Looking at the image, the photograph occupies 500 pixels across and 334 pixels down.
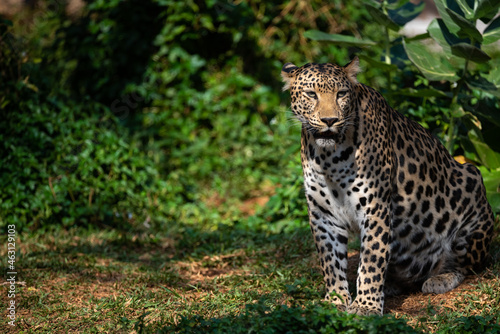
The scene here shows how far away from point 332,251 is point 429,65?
2883mm

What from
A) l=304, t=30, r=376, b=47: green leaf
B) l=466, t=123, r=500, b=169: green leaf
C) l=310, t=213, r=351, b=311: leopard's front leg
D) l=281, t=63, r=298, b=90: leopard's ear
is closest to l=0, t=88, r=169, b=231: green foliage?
l=304, t=30, r=376, b=47: green leaf

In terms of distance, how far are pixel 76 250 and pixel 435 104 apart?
4543 millimetres

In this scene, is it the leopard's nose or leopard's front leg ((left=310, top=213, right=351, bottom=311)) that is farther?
leopard's front leg ((left=310, top=213, right=351, bottom=311))

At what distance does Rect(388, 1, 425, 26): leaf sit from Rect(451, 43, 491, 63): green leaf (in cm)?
125

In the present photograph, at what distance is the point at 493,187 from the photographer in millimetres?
6707

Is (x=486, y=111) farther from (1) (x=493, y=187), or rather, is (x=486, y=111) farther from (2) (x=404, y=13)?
(2) (x=404, y=13)

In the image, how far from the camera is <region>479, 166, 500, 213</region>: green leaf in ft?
21.7

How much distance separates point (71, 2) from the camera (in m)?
15.2

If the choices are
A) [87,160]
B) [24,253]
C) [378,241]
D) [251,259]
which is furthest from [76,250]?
[378,241]

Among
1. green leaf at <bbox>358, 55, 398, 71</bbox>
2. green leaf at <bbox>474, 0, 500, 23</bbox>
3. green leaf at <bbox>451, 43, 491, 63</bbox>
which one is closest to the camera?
green leaf at <bbox>474, 0, 500, 23</bbox>

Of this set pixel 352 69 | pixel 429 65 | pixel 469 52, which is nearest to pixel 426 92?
pixel 429 65

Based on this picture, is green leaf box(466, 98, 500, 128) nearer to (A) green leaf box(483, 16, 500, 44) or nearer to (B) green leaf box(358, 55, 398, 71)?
(A) green leaf box(483, 16, 500, 44)

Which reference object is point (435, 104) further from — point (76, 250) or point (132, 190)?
point (76, 250)

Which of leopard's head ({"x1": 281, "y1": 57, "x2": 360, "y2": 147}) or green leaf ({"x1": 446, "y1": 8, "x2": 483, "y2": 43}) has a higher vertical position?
green leaf ({"x1": 446, "y1": 8, "x2": 483, "y2": 43})
